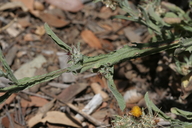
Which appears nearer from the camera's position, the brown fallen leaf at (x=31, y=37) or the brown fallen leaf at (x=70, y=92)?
the brown fallen leaf at (x=70, y=92)

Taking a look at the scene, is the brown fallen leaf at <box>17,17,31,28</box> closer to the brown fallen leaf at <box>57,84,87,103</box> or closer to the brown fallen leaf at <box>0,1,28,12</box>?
the brown fallen leaf at <box>0,1,28,12</box>

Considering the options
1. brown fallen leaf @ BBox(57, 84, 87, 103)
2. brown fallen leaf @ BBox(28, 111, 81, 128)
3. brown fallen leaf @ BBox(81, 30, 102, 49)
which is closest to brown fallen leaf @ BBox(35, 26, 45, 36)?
brown fallen leaf @ BBox(81, 30, 102, 49)

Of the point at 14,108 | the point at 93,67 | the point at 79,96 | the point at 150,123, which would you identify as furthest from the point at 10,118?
the point at 150,123

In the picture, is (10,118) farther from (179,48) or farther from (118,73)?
(179,48)

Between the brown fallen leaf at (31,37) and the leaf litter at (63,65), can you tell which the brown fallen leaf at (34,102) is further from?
the brown fallen leaf at (31,37)

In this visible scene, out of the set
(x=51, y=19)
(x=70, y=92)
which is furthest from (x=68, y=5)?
(x=70, y=92)

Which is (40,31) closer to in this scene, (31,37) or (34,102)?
(31,37)

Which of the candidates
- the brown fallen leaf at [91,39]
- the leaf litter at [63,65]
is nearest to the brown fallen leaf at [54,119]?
the leaf litter at [63,65]
